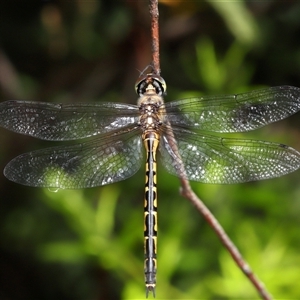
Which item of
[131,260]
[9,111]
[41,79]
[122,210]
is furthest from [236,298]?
[41,79]

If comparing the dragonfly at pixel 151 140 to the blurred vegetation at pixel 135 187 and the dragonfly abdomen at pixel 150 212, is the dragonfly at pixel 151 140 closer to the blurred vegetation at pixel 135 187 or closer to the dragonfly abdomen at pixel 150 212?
the dragonfly abdomen at pixel 150 212

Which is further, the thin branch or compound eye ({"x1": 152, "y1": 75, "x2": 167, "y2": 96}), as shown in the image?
compound eye ({"x1": 152, "y1": 75, "x2": 167, "y2": 96})

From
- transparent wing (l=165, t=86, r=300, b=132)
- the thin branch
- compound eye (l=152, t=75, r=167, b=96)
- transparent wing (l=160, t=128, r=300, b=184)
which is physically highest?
compound eye (l=152, t=75, r=167, b=96)

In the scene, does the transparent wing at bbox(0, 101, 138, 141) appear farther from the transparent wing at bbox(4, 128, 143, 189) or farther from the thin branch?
the thin branch

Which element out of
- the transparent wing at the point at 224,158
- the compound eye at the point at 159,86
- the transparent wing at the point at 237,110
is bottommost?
the transparent wing at the point at 224,158

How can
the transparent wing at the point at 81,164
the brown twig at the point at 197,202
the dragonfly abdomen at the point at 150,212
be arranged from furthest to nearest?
the transparent wing at the point at 81,164 < the dragonfly abdomen at the point at 150,212 < the brown twig at the point at 197,202

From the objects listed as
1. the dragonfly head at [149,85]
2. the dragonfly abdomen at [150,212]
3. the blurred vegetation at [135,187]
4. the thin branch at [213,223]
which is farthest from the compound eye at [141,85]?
the blurred vegetation at [135,187]

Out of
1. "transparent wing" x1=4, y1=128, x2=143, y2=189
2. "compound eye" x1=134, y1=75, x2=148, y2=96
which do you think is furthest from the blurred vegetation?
"compound eye" x1=134, y1=75, x2=148, y2=96
